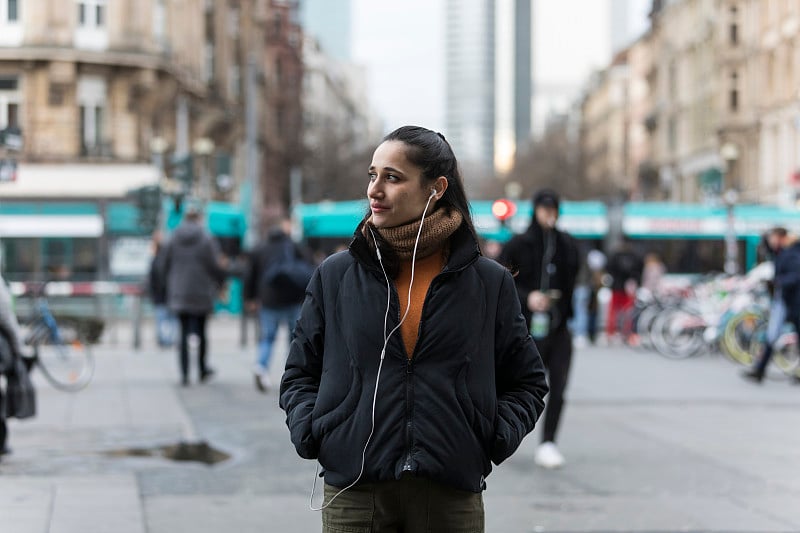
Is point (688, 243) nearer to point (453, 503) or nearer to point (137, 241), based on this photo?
point (137, 241)

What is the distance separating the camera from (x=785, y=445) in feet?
33.4

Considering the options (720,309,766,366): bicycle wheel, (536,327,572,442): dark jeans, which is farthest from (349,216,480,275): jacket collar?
(720,309,766,366): bicycle wheel

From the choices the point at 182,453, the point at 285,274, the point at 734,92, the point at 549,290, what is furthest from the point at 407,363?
the point at 734,92

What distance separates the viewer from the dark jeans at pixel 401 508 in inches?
136

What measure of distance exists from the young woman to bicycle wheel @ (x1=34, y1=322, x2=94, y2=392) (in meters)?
10.3

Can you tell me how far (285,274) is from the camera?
14.0m

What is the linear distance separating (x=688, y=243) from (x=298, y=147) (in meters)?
30.3

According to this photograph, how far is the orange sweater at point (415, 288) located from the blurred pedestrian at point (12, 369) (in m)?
5.54

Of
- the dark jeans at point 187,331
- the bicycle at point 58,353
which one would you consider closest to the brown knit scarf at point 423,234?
the bicycle at point 58,353

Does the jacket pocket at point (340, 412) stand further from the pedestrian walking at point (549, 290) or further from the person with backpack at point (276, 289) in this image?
the person with backpack at point (276, 289)

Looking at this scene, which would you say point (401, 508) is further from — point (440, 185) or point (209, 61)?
point (209, 61)

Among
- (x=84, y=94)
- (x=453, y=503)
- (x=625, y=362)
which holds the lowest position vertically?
(x=625, y=362)

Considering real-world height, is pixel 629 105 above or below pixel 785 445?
above

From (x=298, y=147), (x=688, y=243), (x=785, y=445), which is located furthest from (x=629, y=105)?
(x=785, y=445)
